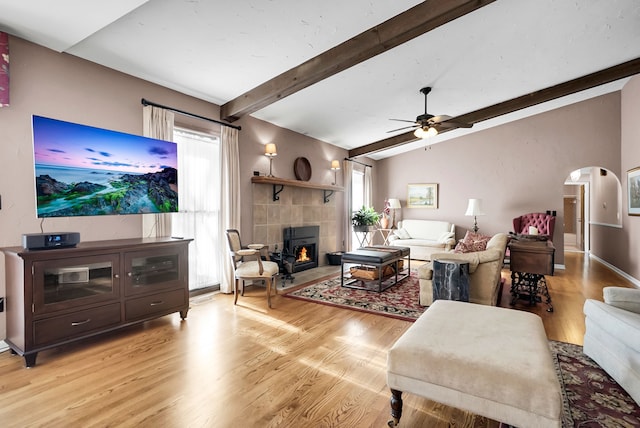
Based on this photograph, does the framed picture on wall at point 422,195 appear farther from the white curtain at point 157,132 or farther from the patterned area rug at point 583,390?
the white curtain at point 157,132

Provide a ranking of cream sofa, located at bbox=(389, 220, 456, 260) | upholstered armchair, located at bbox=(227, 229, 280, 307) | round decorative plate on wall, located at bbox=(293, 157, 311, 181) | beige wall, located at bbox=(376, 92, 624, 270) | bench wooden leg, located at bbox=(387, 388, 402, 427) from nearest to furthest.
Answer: bench wooden leg, located at bbox=(387, 388, 402, 427) → upholstered armchair, located at bbox=(227, 229, 280, 307) → round decorative plate on wall, located at bbox=(293, 157, 311, 181) → beige wall, located at bbox=(376, 92, 624, 270) → cream sofa, located at bbox=(389, 220, 456, 260)

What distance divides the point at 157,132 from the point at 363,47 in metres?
2.44

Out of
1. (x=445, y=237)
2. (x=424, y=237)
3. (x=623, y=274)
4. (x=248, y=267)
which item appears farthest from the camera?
(x=424, y=237)

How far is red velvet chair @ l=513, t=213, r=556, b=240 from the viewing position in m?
6.19

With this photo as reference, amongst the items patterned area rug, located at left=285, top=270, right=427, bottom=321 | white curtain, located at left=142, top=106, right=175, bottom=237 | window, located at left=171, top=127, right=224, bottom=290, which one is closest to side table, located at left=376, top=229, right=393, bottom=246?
patterned area rug, located at left=285, top=270, right=427, bottom=321

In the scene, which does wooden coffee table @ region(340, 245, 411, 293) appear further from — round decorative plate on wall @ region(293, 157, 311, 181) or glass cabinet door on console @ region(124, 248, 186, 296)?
glass cabinet door on console @ region(124, 248, 186, 296)

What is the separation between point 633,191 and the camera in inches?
203

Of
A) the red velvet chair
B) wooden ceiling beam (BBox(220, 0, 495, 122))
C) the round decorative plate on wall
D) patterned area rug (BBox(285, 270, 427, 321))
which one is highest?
wooden ceiling beam (BBox(220, 0, 495, 122))

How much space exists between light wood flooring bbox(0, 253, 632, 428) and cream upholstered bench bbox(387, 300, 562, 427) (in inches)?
15.0

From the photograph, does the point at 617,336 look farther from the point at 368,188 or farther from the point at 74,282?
the point at 368,188

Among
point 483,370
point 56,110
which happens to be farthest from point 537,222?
point 56,110

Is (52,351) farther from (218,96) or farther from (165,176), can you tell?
(218,96)

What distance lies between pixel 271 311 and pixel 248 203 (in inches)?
72.5

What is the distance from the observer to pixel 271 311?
12.1ft
